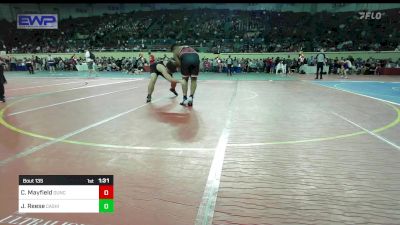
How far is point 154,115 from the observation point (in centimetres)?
688

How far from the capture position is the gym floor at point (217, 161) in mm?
2641

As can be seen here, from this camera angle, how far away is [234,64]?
27562 mm

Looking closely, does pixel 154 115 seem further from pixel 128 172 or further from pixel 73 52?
pixel 73 52

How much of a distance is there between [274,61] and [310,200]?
25.7 meters

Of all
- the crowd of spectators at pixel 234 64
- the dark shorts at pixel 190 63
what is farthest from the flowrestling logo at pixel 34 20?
the dark shorts at pixel 190 63

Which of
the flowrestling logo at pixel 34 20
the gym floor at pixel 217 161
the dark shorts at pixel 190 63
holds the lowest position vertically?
the gym floor at pixel 217 161

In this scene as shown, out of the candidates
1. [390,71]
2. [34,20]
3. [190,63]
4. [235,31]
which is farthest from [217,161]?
[235,31]

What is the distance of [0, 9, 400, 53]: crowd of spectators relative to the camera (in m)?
27.6

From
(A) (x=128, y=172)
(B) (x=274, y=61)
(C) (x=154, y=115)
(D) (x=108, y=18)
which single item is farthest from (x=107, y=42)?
(A) (x=128, y=172)
